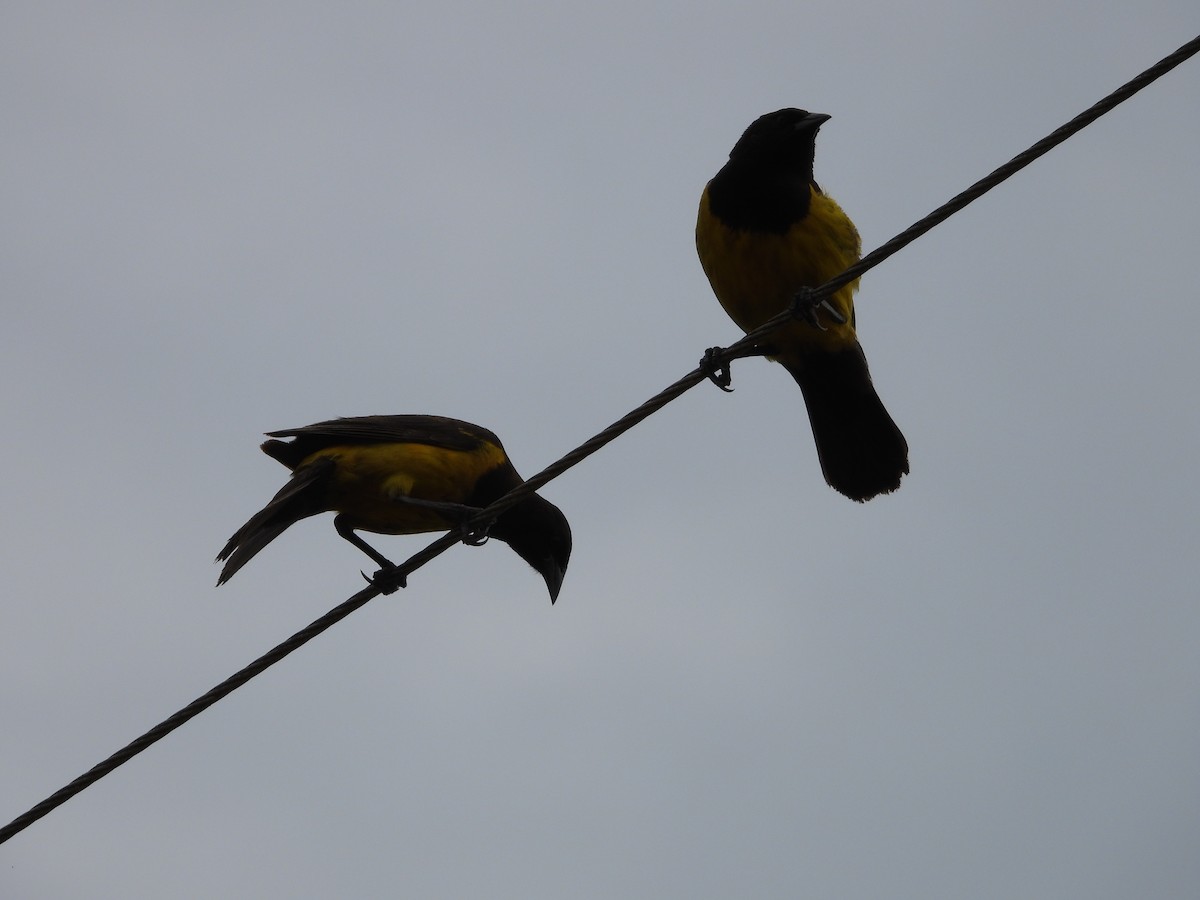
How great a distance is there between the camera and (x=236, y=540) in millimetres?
5281

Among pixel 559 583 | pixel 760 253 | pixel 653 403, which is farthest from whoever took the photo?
pixel 559 583

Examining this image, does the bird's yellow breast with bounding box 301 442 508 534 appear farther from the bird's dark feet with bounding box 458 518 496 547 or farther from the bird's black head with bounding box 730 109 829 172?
the bird's black head with bounding box 730 109 829 172

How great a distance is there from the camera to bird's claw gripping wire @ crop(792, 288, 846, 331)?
5129mm

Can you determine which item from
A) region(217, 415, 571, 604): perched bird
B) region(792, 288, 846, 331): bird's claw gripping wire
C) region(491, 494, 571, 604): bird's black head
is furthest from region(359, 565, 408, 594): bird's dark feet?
region(792, 288, 846, 331): bird's claw gripping wire

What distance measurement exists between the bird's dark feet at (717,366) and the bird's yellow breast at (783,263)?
0.37 m

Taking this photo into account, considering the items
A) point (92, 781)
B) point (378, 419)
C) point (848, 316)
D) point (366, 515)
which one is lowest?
point (92, 781)

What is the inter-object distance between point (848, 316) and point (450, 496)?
6.91 feet

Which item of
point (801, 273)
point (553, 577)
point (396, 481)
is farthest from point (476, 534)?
point (801, 273)

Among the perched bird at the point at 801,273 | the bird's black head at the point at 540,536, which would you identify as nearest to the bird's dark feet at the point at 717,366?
the perched bird at the point at 801,273

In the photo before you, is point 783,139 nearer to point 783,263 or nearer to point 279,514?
point 783,263

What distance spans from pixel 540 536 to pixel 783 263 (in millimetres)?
2167

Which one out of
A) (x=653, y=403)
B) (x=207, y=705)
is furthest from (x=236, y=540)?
(x=653, y=403)

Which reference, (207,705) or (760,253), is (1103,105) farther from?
(207,705)

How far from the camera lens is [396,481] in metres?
5.77
